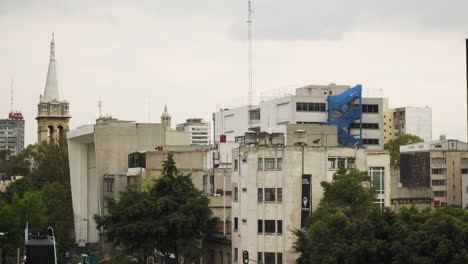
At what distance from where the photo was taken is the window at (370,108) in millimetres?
162250

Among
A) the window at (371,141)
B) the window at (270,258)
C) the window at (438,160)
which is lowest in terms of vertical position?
the window at (270,258)

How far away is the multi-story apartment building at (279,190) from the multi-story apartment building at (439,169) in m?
72.3

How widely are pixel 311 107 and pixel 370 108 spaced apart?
1212cm

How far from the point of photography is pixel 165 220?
283 feet

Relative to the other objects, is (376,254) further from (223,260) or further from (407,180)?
(407,180)

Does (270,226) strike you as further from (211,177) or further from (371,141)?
(371,141)

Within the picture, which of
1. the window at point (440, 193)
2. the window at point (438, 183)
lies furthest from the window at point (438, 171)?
the window at point (440, 193)

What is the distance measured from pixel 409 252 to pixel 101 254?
218 ft

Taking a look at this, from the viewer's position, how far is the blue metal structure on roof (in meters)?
156

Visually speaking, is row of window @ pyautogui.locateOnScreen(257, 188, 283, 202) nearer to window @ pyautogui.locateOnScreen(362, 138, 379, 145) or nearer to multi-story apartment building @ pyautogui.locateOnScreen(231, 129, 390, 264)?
multi-story apartment building @ pyautogui.locateOnScreen(231, 129, 390, 264)

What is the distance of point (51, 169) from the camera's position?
18412 cm

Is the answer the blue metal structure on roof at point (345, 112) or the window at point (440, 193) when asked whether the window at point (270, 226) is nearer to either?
the blue metal structure on roof at point (345, 112)

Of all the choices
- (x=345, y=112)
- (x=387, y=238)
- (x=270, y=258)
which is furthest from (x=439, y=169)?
(x=387, y=238)

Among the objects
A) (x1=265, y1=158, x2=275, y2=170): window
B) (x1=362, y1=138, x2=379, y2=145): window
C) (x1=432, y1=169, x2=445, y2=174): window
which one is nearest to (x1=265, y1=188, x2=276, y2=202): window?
(x1=265, y1=158, x2=275, y2=170): window
